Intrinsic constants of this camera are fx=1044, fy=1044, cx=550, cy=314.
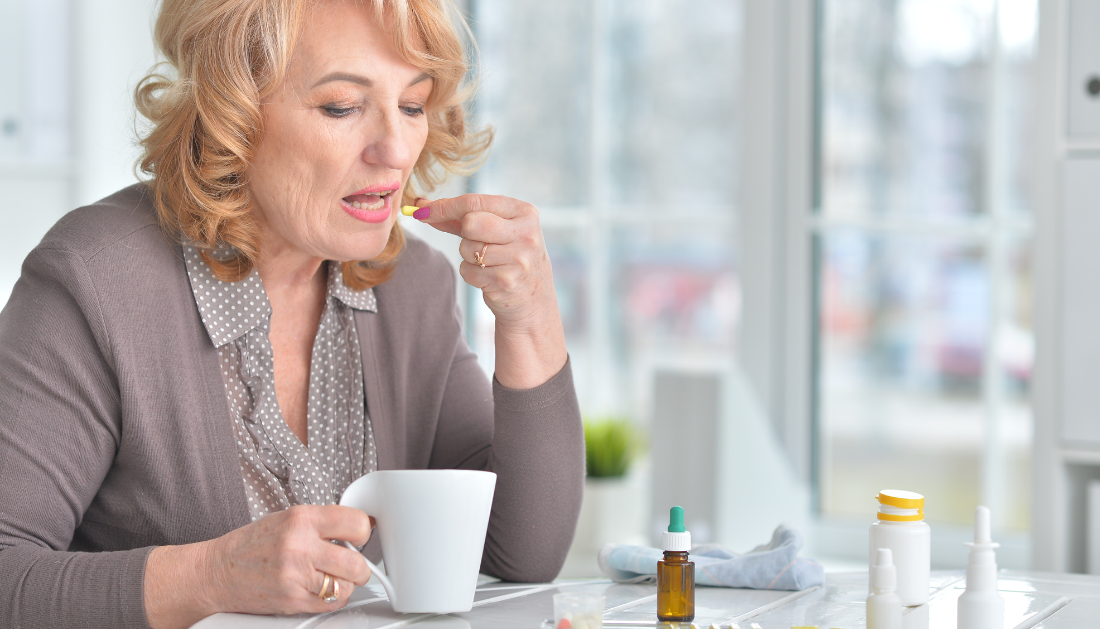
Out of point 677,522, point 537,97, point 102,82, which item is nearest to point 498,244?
point 677,522

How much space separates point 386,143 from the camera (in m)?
1.25

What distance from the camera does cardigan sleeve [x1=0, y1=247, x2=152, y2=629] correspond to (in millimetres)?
988

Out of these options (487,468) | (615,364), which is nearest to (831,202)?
(615,364)

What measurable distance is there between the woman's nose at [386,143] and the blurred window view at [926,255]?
5.00ft

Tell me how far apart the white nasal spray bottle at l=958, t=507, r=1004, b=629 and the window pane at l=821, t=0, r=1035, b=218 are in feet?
5.33

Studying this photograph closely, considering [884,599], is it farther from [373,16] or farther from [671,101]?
[671,101]

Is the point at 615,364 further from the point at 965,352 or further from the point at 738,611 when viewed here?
the point at 738,611

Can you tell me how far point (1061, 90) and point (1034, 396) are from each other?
506 mm

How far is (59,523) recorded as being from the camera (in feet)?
3.57

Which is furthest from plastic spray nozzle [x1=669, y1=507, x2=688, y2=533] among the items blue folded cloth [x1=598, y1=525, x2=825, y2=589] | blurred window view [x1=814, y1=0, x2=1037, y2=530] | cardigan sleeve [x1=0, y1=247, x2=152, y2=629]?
blurred window view [x1=814, y1=0, x2=1037, y2=530]

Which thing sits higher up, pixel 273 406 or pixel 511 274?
pixel 511 274

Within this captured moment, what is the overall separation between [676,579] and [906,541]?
8.7 inches

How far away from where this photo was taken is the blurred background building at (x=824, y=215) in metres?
2.34

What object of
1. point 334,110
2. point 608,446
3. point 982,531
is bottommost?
point 608,446
